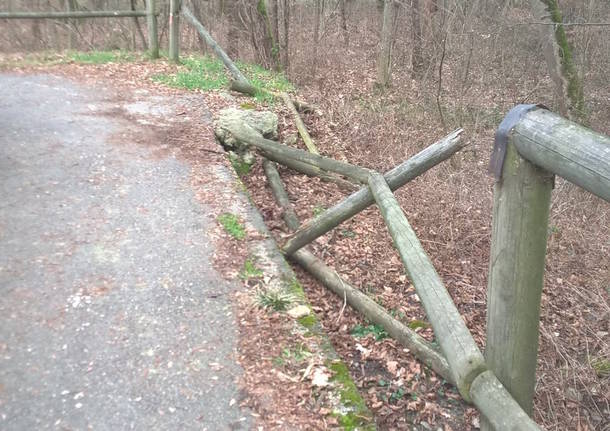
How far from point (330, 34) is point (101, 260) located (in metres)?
11.8

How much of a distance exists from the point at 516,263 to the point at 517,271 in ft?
0.13

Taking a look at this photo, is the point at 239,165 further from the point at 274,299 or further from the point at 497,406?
the point at 497,406

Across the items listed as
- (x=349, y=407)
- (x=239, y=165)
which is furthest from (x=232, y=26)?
(x=349, y=407)

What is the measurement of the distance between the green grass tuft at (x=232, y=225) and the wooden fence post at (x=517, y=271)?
123 inches

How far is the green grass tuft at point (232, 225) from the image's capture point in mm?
5172

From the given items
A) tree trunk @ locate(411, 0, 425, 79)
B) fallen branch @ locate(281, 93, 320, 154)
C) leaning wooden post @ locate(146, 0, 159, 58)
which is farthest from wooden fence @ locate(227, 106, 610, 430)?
tree trunk @ locate(411, 0, 425, 79)

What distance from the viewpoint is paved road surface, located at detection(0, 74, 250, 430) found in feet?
10.5

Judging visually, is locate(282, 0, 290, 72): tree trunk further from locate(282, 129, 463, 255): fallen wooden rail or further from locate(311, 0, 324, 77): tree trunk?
locate(282, 129, 463, 255): fallen wooden rail

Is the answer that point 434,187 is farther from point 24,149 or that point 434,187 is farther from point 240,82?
point 24,149

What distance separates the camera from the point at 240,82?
9.34 metres

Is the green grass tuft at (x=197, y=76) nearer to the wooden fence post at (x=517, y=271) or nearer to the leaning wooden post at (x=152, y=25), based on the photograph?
the leaning wooden post at (x=152, y=25)

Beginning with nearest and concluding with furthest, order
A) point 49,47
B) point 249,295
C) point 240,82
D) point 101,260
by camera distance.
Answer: point 249,295, point 101,260, point 240,82, point 49,47

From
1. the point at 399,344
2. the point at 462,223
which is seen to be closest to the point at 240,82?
the point at 462,223

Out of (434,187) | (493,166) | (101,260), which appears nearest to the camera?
(493,166)
